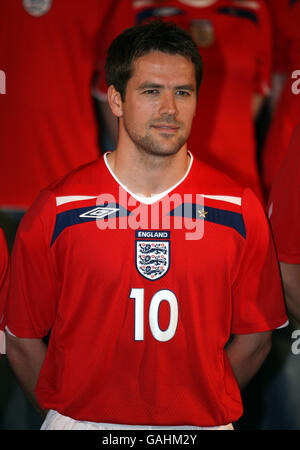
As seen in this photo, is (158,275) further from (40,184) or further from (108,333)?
(40,184)

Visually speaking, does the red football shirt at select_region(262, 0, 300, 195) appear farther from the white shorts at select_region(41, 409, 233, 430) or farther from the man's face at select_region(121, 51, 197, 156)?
the white shorts at select_region(41, 409, 233, 430)

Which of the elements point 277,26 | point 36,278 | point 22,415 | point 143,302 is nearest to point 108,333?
point 143,302

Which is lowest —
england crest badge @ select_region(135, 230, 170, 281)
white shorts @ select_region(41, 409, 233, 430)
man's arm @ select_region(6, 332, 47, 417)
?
white shorts @ select_region(41, 409, 233, 430)

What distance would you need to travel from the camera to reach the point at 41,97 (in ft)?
9.58

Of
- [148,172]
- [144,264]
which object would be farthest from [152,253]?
[148,172]

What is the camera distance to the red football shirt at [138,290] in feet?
6.89

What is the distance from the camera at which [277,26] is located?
3213mm

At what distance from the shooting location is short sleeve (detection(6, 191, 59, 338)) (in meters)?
2.11

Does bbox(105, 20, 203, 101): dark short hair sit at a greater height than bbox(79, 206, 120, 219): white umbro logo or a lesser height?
greater

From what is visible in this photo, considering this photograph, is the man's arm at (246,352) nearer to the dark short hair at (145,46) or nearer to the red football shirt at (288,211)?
the red football shirt at (288,211)

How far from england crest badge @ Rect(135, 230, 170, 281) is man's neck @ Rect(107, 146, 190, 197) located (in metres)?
0.14

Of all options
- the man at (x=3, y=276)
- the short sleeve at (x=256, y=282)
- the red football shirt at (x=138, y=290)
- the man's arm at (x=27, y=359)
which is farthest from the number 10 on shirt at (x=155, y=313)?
the man at (x=3, y=276)

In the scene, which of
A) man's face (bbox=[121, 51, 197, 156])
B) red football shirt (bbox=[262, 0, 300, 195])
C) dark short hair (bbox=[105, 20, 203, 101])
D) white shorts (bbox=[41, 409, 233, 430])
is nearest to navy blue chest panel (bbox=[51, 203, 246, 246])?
man's face (bbox=[121, 51, 197, 156])

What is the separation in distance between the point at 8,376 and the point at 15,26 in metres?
1.49
